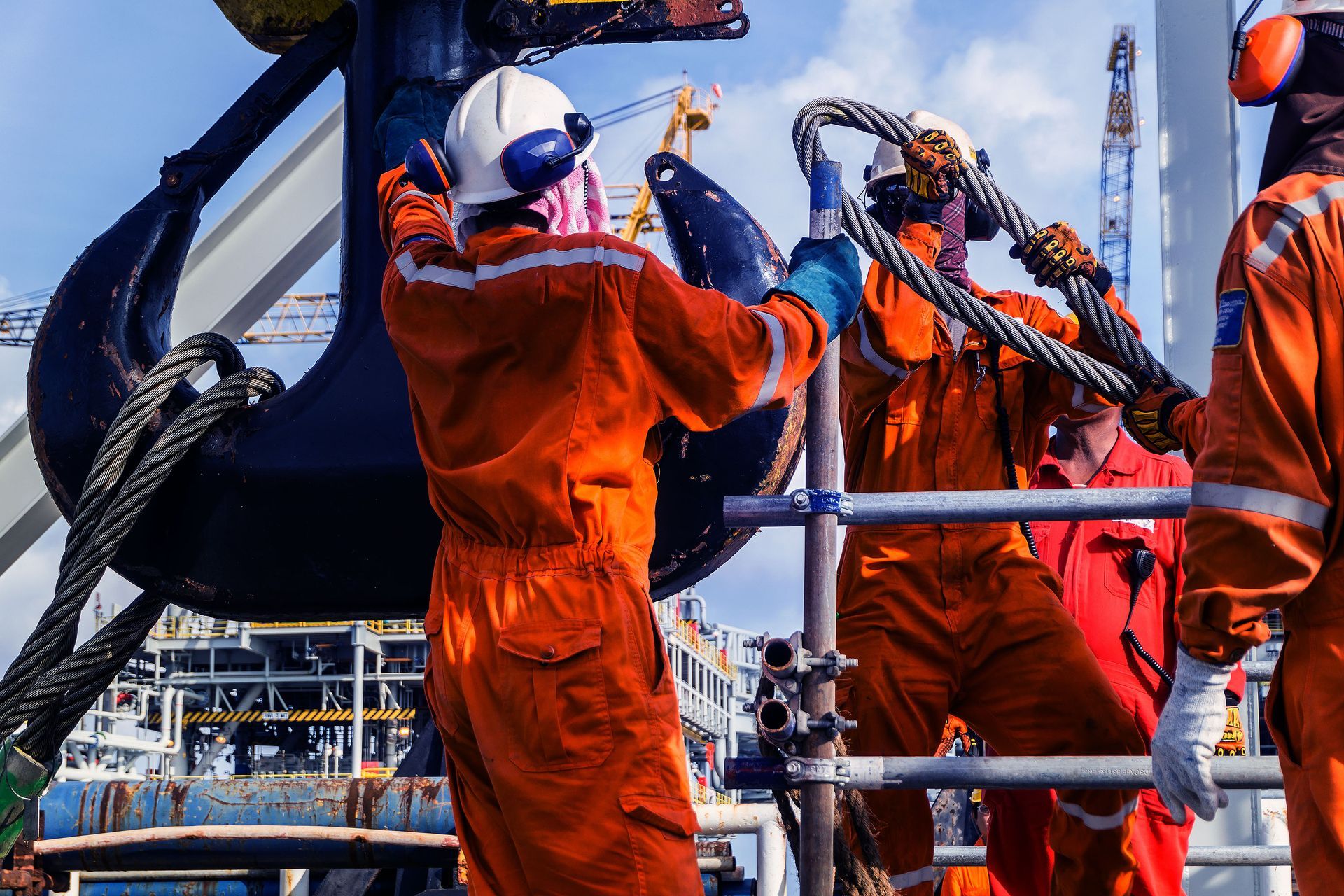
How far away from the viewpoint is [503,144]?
2.56m

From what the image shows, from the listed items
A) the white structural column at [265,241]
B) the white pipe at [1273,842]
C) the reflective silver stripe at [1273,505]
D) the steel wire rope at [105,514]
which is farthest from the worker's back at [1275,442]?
the white pipe at [1273,842]

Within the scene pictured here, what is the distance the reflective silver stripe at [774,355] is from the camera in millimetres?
2432

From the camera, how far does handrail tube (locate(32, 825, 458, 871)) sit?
10.3ft

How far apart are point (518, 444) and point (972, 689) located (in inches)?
50.5

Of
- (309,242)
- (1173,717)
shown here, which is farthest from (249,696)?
(1173,717)

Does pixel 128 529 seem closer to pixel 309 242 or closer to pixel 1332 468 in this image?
pixel 309 242

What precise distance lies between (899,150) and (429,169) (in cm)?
116

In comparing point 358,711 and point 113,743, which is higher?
point 358,711

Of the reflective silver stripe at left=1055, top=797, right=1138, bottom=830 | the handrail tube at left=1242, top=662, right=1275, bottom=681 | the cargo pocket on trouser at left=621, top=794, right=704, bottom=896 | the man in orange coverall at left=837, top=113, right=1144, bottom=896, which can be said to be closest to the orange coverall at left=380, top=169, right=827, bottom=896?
the cargo pocket on trouser at left=621, top=794, right=704, bottom=896

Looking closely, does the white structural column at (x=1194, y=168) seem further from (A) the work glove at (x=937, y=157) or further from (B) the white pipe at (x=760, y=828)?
(B) the white pipe at (x=760, y=828)

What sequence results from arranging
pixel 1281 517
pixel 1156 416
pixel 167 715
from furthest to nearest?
pixel 167 715 → pixel 1156 416 → pixel 1281 517

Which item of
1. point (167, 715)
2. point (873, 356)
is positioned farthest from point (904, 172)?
point (167, 715)

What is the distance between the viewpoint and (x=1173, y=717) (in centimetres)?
204

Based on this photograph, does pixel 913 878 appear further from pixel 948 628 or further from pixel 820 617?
pixel 820 617
